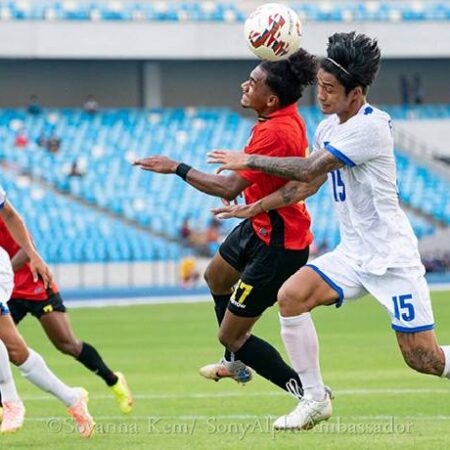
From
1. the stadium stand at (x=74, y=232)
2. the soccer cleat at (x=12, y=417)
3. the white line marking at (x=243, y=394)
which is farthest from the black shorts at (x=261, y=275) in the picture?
A: the stadium stand at (x=74, y=232)

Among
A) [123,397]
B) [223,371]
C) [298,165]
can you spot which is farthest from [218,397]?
[298,165]

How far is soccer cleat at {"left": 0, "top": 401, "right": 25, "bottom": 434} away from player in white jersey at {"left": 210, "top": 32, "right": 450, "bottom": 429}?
1815 millimetres

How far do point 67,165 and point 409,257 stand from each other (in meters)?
28.8

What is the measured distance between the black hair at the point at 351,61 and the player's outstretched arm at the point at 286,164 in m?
0.47

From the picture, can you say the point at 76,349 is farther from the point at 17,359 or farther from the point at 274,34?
the point at 274,34

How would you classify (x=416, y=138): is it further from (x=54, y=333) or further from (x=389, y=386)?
(x=54, y=333)

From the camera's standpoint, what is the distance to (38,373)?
9.58 meters

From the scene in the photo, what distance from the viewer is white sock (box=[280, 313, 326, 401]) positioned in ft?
28.8

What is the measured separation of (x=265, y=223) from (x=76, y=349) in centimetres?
260

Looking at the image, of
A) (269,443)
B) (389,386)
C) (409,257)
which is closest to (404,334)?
(409,257)

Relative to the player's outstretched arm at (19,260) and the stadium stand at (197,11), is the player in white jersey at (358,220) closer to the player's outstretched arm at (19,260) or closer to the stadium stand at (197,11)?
the player's outstretched arm at (19,260)

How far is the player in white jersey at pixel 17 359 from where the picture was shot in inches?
365

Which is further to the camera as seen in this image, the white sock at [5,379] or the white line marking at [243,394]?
the white line marking at [243,394]

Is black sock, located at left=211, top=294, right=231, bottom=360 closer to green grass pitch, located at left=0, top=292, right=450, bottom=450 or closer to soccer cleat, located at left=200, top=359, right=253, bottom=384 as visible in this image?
soccer cleat, located at left=200, top=359, right=253, bottom=384
